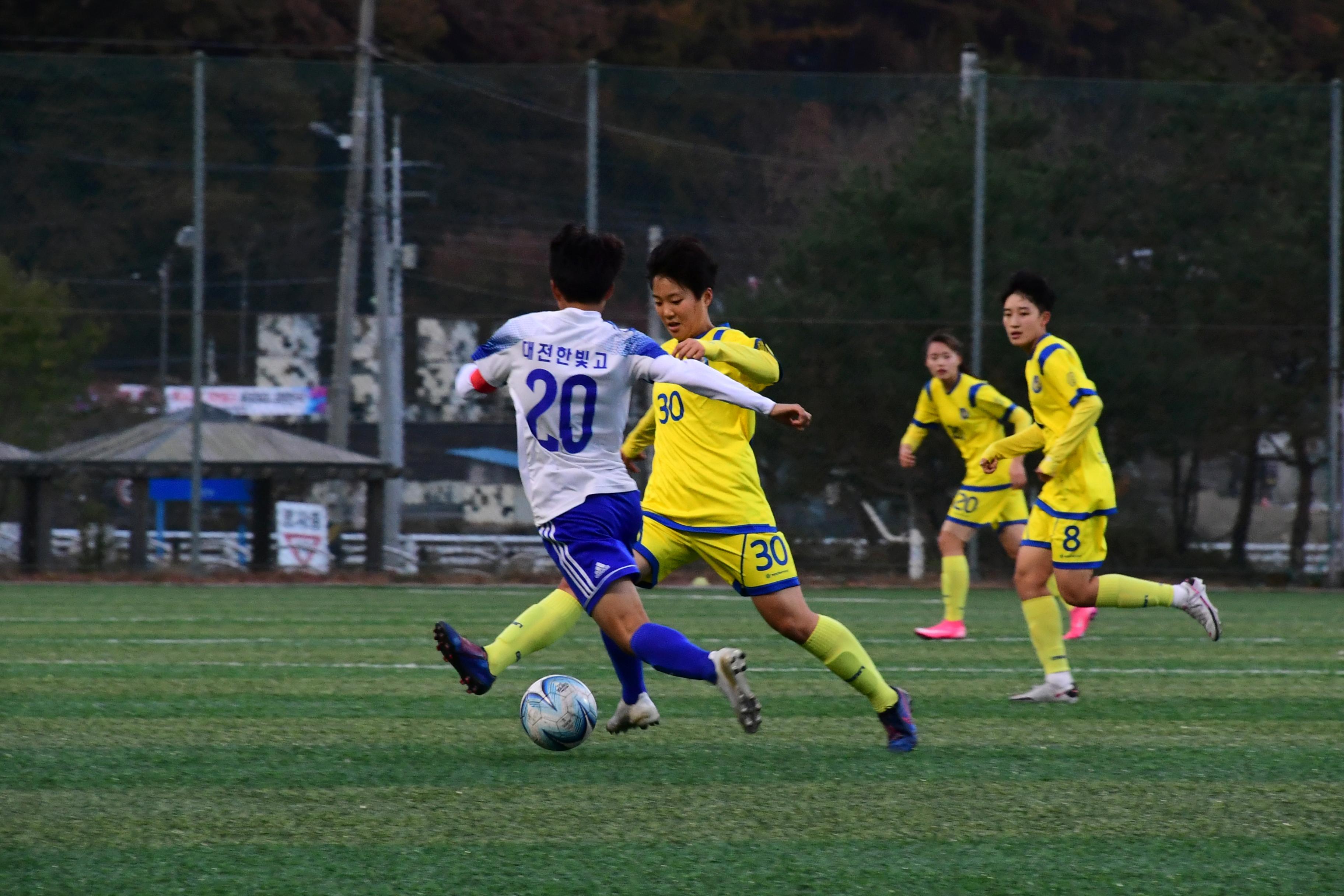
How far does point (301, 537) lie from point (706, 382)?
13286mm

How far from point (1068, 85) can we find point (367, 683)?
12684 mm

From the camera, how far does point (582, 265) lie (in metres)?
4.95

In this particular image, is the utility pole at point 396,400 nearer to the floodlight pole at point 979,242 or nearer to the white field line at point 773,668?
the floodlight pole at point 979,242

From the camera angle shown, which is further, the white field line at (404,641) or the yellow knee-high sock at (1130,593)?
the white field line at (404,641)

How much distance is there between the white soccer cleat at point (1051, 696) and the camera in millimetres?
6637

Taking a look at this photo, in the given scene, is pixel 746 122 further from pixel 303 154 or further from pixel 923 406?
pixel 923 406

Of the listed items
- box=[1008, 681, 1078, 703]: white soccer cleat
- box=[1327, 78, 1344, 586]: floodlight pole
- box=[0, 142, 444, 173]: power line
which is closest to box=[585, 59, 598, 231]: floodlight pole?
box=[0, 142, 444, 173]: power line

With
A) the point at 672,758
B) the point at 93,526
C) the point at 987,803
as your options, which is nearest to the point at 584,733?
the point at 672,758

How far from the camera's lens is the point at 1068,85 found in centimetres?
1759

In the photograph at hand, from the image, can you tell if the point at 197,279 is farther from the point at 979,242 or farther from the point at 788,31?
the point at 788,31

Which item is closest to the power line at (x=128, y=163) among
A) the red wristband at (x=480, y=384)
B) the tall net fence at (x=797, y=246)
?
the tall net fence at (x=797, y=246)

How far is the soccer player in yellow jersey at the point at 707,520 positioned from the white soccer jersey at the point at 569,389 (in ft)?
0.94

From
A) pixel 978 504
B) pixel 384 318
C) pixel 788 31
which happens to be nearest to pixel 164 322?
pixel 384 318

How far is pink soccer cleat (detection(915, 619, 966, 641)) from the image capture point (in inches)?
388
